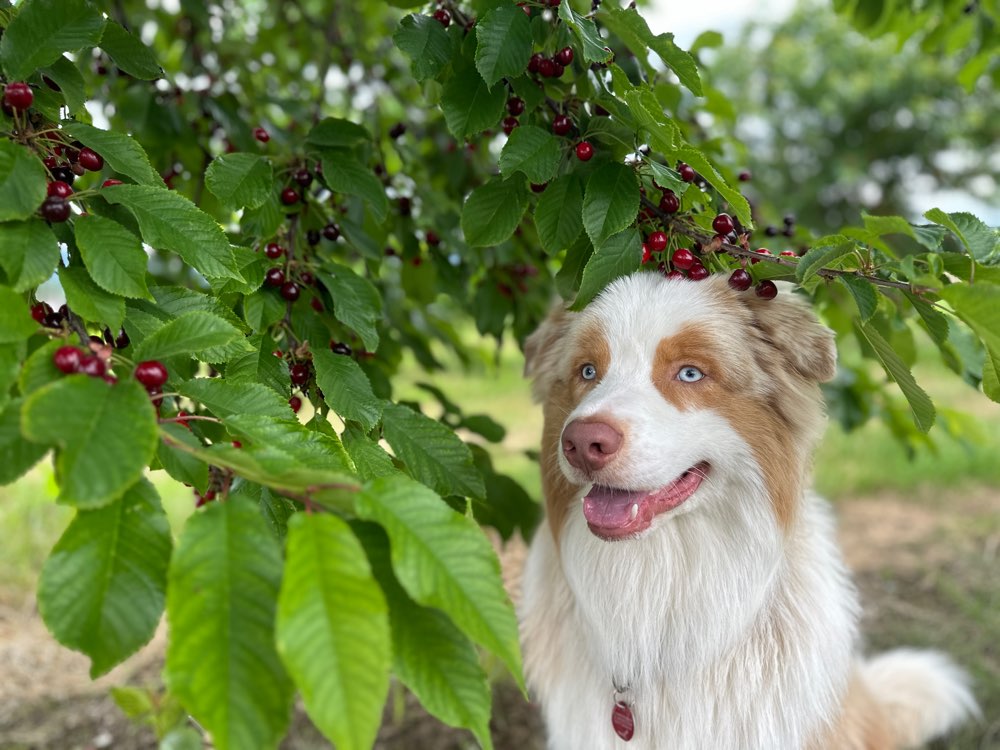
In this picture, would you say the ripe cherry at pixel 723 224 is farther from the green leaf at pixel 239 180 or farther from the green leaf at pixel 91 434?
the green leaf at pixel 91 434

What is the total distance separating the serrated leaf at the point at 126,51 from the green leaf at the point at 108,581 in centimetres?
104

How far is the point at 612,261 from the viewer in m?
1.63

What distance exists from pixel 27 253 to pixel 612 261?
1.01 metres

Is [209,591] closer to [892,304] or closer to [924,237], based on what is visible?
[924,237]

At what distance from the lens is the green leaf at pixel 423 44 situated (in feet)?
5.41

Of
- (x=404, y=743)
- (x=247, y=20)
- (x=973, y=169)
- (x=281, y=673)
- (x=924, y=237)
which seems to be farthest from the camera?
(x=973, y=169)

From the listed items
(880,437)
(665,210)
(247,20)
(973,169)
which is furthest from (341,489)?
(973,169)

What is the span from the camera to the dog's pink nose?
1586 mm

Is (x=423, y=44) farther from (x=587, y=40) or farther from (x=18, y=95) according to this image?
(x=18, y=95)

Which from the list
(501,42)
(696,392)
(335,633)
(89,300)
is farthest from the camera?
(696,392)

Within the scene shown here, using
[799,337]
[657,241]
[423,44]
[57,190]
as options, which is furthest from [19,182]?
[799,337]

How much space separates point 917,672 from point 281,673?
8.96ft

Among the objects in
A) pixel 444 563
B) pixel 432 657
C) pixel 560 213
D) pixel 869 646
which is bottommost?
pixel 869 646

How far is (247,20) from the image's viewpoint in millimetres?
3951
